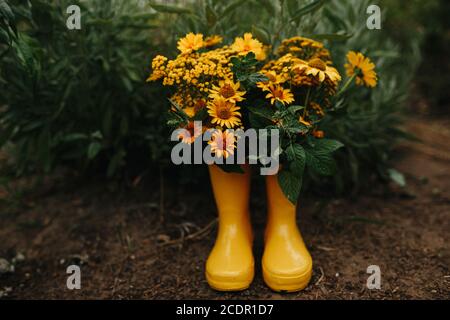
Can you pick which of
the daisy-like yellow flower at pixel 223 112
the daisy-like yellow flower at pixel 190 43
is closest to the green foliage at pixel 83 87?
the daisy-like yellow flower at pixel 190 43

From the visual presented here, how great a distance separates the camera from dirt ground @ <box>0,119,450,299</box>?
123 cm

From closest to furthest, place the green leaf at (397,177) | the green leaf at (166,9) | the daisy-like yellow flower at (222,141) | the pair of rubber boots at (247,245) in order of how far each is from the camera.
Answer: the daisy-like yellow flower at (222,141) < the pair of rubber boots at (247,245) < the green leaf at (166,9) < the green leaf at (397,177)

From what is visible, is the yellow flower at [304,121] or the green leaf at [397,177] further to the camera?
the green leaf at [397,177]

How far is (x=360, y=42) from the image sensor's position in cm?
168

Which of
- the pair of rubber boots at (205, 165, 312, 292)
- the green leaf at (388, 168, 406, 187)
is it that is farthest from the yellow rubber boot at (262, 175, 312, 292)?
the green leaf at (388, 168, 406, 187)

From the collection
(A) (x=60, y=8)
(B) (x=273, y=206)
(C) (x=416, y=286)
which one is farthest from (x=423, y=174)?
(A) (x=60, y=8)

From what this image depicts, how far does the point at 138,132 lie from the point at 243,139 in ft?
1.63

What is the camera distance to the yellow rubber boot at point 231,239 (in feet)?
3.80

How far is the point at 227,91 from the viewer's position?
109 centimetres

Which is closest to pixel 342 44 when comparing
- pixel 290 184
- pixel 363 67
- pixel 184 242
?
pixel 363 67

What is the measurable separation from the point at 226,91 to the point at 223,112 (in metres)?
0.05

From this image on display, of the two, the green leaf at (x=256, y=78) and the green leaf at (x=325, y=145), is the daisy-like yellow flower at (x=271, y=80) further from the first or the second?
the green leaf at (x=325, y=145)

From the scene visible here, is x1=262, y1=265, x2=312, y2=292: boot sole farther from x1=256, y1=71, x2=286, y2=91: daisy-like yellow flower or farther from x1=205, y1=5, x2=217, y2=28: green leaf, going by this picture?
x1=205, y1=5, x2=217, y2=28: green leaf

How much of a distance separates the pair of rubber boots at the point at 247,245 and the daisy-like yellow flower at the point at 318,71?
0.28 m
